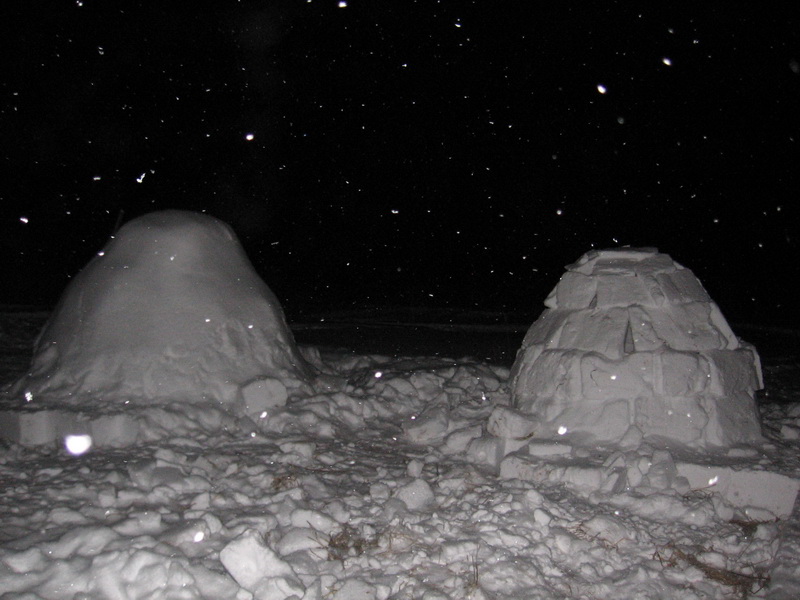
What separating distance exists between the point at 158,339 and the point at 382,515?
9.27ft

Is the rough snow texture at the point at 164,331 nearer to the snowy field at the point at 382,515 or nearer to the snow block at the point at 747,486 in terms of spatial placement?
the snowy field at the point at 382,515

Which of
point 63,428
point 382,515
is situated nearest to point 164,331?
point 63,428

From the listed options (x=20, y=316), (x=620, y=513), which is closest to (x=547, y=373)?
(x=620, y=513)

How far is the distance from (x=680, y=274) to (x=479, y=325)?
31.1 ft

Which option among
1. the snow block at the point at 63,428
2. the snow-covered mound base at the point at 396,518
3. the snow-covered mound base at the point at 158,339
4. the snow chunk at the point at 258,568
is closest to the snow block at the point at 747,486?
the snow-covered mound base at the point at 396,518

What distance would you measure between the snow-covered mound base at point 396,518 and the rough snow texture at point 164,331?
1.86 feet

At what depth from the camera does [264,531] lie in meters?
3.01

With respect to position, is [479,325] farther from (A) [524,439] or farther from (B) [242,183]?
(B) [242,183]

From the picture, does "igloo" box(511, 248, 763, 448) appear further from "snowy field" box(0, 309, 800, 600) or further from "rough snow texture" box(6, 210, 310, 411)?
"rough snow texture" box(6, 210, 310, 411)

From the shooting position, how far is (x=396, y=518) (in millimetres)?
3266

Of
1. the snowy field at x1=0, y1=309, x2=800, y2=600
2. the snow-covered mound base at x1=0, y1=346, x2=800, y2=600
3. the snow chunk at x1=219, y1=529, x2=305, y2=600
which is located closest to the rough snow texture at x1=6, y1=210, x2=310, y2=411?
the snowy field at x1=0, y1=309, x2=800, y2=600

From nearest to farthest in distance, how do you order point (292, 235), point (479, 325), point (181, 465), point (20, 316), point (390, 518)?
point (390, 518) → point (181, 465) → point (20, 316) → point (479, 325) → point (292, 235)

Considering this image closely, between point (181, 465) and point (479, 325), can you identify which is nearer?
point (181, 465)

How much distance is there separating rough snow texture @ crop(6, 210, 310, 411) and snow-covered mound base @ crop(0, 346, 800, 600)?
57cm
